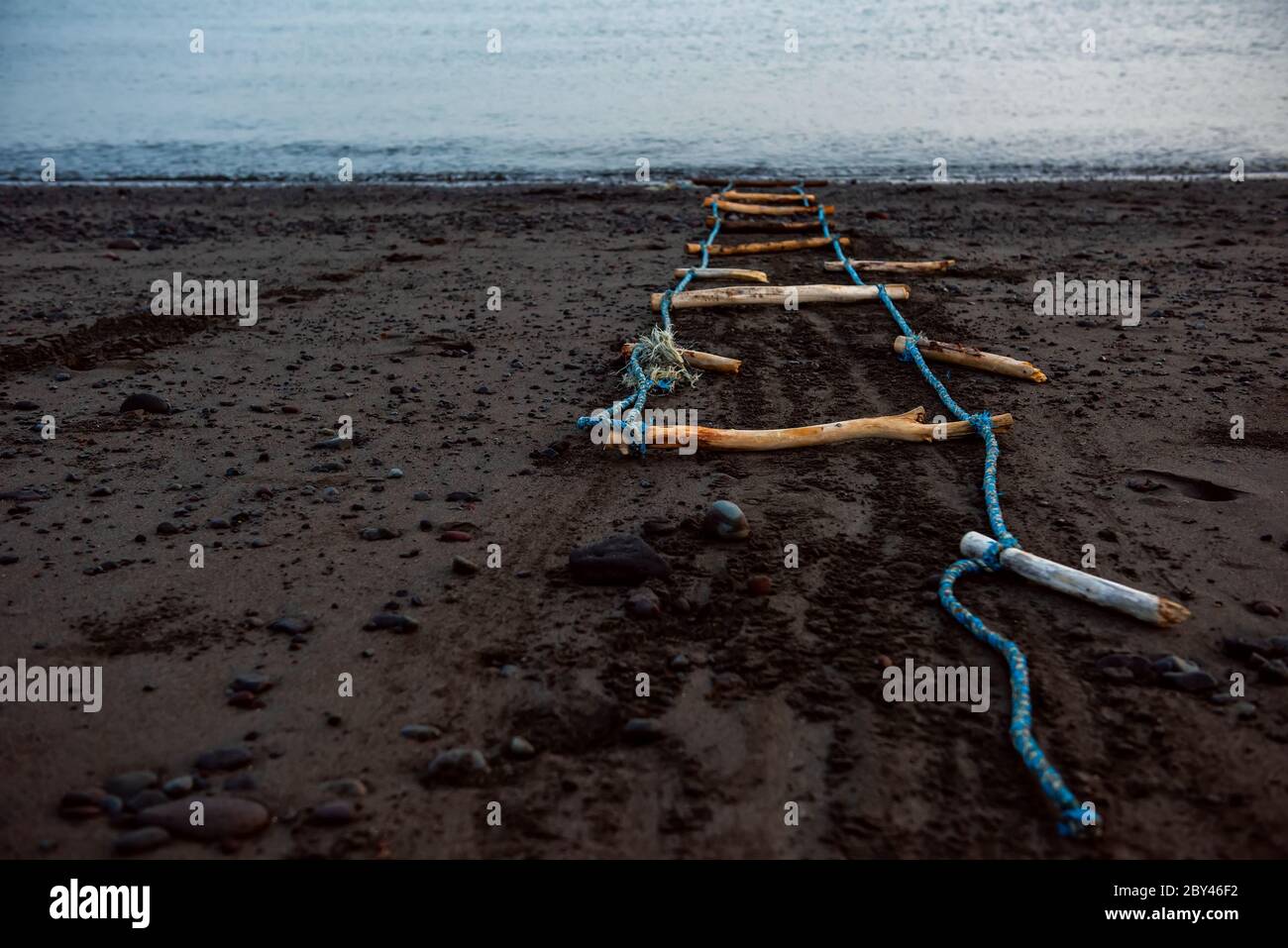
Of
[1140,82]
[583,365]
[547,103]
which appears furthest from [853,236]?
[1140,82]

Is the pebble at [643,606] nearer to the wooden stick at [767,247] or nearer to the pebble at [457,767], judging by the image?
the pebble at [457,767]

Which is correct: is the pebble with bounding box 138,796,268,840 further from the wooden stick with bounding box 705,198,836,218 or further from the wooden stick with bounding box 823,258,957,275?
the wooden stick with bounding box 705,198,836,218

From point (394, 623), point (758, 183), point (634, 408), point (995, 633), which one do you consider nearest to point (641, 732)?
point (394, 623)

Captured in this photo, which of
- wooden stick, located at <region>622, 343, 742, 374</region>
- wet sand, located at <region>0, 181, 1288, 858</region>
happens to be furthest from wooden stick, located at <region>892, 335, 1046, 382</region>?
wooden stick, located at <region>622, 343, 742, 374</region>

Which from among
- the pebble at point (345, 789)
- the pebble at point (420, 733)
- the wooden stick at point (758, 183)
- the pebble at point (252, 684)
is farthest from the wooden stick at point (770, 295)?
the wooden stick at point (758, 183)

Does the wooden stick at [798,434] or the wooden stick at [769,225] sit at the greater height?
the wooden stick at [769,225]
